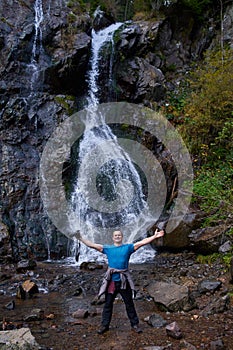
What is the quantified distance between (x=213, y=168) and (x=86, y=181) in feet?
15.8

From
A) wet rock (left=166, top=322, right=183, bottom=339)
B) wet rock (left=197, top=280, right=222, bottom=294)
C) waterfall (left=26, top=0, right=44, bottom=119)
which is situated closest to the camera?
wet rock (left=166, top=322, right=183, bottom=339)

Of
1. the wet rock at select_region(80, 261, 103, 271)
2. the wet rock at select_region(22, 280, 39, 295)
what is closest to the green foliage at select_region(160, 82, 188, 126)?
the wet rock at select_region(80, 261, 103, 271)

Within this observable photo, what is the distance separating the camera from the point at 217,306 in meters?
5.57

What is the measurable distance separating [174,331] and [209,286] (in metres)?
2.18

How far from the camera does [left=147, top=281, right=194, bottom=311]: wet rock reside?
5746 millimetres

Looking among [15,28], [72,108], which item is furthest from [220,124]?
[15,28]

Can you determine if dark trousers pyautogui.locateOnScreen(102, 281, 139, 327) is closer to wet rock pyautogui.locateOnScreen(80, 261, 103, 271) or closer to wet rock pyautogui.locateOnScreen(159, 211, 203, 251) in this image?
wet rock pyautogui.locateOnScreen(80, 261, 103, 271)

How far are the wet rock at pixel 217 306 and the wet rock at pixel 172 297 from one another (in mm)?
309

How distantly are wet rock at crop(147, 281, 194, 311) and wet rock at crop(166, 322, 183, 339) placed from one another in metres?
0.89

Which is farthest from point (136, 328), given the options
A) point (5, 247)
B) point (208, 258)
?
point (5, 247)

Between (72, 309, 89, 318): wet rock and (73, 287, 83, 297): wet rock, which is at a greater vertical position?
(72, 309, 89, 318): wet rock

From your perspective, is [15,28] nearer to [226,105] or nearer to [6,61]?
[6,61]

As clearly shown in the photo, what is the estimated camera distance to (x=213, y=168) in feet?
38.5

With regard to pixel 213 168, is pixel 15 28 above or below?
above
